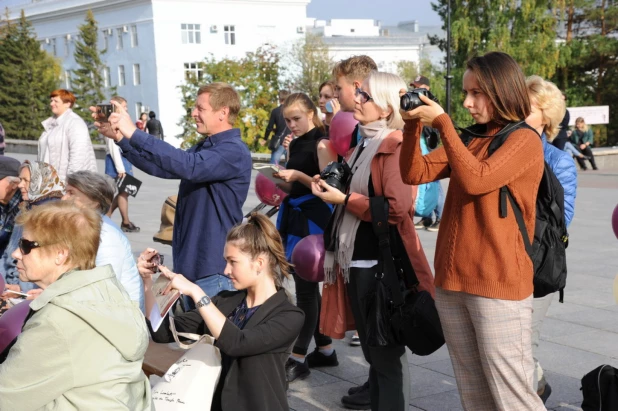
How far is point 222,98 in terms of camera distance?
484cm

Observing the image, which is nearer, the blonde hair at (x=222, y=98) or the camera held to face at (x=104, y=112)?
the camera held to face at (x=104, y=112)

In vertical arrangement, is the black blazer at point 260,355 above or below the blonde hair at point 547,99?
below

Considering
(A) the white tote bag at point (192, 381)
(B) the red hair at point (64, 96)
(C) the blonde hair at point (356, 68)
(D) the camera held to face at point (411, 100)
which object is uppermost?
(C) the blonde hair at point (356, 68)

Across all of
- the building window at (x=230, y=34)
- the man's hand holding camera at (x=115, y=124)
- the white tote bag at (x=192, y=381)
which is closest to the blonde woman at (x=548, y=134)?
the white tote bag at (x=192, y=381)

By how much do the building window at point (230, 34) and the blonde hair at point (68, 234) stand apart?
248 feet

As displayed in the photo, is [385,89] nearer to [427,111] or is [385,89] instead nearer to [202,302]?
[427,111]

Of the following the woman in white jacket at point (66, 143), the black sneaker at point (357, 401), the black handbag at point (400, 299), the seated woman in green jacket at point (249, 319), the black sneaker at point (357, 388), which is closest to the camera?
the seated woman in green jacket at point (249, 319)

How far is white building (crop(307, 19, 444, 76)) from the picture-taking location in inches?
3556

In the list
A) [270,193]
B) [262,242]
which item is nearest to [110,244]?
[262,242]

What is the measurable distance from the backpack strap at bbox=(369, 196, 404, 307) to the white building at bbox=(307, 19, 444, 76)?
261ft

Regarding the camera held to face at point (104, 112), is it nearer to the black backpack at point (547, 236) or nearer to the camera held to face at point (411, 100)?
the camera held to face at point (411, 100)

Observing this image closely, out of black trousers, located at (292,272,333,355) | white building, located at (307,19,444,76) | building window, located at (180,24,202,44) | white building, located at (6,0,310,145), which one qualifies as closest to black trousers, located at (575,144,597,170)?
black trousers, located at (292,272,333,355)

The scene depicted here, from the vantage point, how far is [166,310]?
360 cm

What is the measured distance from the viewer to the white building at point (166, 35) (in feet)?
239
